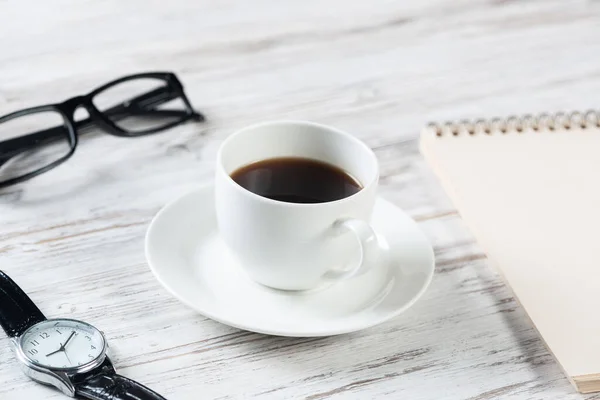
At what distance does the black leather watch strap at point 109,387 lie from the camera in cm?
61

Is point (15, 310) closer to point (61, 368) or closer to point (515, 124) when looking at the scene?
point (61, 368)

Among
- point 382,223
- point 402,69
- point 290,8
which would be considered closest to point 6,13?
point 290,8

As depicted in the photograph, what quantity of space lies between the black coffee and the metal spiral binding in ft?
0.78

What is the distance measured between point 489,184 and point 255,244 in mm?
319

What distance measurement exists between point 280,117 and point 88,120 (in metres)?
0.24

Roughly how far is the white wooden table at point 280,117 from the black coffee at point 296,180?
0.12 meters

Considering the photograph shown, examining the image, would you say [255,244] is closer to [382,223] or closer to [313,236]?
[313,236]

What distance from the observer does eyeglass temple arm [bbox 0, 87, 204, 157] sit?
971mm

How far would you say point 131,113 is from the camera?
1.05 m

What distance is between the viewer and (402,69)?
1.20 metres

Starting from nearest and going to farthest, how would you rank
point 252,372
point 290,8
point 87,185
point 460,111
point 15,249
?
point 252,372 → point 15,249 → point 87,185 → point 460,111 → point 290,8

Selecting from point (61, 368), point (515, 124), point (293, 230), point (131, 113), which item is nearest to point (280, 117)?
point (131, 113)

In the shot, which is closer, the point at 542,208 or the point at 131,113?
the point at 542,208

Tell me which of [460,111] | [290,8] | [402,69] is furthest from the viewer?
[290,8]
